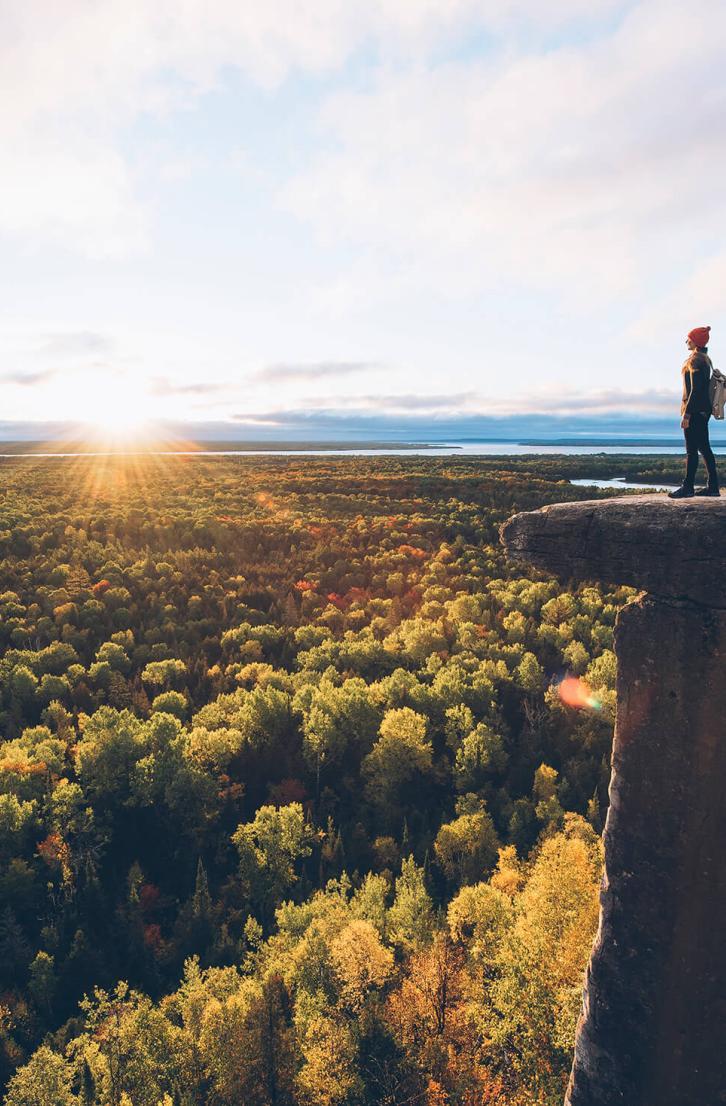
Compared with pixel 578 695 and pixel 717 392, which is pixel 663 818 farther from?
pixel 578 695

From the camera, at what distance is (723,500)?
901 cm

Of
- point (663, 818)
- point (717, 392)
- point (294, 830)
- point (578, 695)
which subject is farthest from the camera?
point (578, 695)

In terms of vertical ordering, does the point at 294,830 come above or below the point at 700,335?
below

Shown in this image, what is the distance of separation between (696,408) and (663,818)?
681cm

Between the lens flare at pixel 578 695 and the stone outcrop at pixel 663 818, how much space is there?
1279 inches

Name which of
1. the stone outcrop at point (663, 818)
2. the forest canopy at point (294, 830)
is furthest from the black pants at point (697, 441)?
the forest canopy at point (294, 830)

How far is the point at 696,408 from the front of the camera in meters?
9.87

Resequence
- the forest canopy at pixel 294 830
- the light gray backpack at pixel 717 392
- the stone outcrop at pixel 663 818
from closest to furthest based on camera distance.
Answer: the stone outcrop at pixel 663 818 < the light gray backpack at pixel 717 392 < the forest canopy at pixel 294 830

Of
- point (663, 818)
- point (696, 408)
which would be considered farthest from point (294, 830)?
point (696, 408)

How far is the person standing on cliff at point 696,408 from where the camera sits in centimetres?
974

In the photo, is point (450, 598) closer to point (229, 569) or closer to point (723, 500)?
point (229, 569)

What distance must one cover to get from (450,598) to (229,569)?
A: 28.9 m

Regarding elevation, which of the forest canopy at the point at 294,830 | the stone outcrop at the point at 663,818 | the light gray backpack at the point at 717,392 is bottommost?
the forest canopy at the point at 294,830

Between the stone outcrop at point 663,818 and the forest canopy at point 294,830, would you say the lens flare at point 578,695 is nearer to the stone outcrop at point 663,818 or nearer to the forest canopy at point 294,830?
the forest canopy at point 294,830
